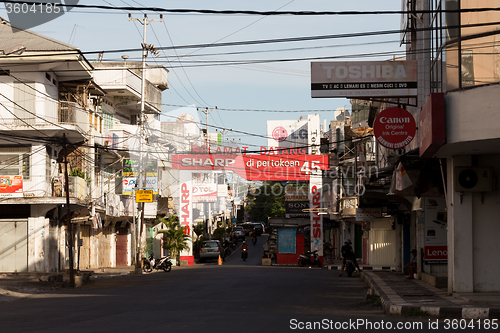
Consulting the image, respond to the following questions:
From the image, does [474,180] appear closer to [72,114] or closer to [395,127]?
[395,127]

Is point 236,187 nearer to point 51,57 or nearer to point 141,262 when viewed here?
point 141,262

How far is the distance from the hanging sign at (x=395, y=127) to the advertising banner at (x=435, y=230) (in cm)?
351

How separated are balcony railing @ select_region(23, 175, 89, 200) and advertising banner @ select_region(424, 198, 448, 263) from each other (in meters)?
17.8

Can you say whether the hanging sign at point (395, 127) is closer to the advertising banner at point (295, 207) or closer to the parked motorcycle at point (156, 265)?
the parked motorcycle at point (156, 265)

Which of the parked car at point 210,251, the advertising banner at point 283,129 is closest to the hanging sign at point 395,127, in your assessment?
the parked car at point 210,251

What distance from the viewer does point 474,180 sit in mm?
13102

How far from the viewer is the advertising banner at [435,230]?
18609 millimetres

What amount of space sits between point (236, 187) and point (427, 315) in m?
108

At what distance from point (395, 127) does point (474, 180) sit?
11.9 ft

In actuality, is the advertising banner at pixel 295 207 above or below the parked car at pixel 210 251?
above

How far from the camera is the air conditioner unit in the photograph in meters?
13.0

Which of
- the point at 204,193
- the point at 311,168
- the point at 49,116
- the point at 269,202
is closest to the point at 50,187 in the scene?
the point at 49,116

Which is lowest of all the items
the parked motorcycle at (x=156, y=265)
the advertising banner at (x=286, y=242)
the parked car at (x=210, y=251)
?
the parked car at (x=210, y=251)

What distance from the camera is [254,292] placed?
16.7m
